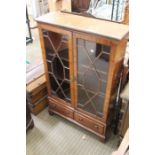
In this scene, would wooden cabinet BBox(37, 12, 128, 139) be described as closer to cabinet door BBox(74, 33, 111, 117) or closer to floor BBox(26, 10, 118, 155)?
cabinet door BBox(74, 33, 111, 117)

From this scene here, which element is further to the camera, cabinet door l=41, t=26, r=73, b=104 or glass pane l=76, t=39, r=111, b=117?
cabinet door l=41, t=26, r=73, b=104

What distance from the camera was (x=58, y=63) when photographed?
1.91 meters

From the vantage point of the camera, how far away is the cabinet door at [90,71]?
1.50 meters

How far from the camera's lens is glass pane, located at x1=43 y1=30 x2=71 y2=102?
5.69 ft

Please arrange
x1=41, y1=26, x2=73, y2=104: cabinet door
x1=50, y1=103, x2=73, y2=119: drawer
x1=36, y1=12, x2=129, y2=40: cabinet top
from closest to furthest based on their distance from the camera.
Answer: x1=36, y1=12, x2=129, y2=40: cabinet top
x1=41, y1=26, x2=73, y2=104: cabinet door
x1=50, y1=103, x2=73, y2=119: drawer

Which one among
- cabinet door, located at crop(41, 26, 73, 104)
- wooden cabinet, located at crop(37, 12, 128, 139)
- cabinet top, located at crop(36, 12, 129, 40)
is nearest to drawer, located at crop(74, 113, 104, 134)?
wooden cabinet, located at crop(37, 12, 128, 139)

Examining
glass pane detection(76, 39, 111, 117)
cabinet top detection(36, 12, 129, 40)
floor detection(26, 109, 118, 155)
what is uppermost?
cabinet top detection(36, 12, 129, 40)

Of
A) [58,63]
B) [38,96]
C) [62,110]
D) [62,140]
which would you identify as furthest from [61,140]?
[58,63]

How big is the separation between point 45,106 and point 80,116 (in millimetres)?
679

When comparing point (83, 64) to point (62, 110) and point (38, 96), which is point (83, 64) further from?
point (38, 96)

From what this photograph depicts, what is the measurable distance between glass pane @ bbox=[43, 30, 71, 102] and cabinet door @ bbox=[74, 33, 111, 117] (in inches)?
5.5

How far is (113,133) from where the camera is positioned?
2.17 meters
